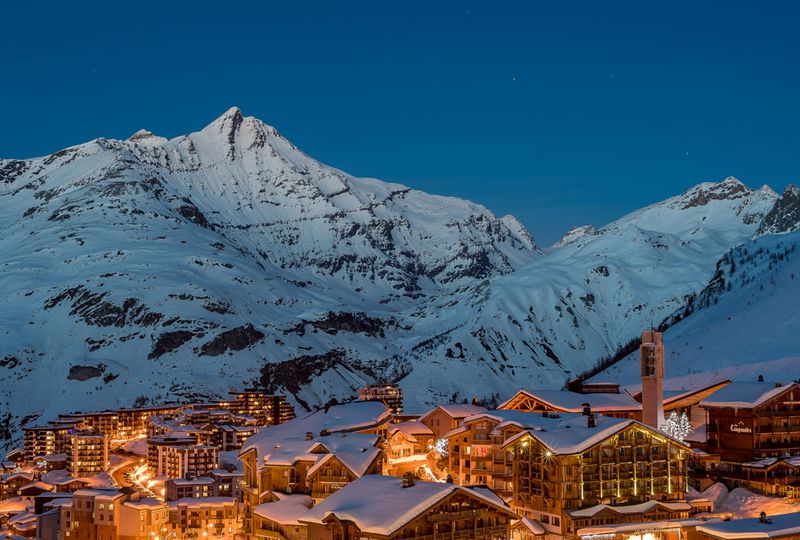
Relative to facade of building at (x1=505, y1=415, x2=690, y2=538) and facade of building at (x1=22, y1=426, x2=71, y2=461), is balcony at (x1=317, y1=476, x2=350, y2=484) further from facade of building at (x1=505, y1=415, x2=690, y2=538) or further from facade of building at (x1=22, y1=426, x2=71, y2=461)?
facade of building at (x1=22, y1=426, x2=71, y2=461)

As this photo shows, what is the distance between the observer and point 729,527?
55.7 m

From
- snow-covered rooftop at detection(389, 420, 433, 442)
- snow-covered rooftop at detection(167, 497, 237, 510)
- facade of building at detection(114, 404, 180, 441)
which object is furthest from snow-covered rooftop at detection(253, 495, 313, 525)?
facade of building at detection(114, 404, 180, 441)

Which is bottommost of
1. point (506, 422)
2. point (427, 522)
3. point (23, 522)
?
point (23, 522)

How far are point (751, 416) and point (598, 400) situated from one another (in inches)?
643

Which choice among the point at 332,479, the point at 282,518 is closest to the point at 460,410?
the point at 332,479

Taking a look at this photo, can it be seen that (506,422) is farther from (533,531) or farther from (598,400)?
(598,400)

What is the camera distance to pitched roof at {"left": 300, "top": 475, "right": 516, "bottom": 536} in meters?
50.6

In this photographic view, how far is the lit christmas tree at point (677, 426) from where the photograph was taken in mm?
84500

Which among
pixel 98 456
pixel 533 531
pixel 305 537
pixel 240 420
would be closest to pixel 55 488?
pixel 98 456

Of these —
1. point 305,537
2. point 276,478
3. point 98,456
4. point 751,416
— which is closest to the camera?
point 305,537

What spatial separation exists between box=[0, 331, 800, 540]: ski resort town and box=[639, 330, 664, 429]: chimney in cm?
13

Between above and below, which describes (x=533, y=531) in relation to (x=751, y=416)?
below

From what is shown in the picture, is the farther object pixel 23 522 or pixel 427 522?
pixel 23 522

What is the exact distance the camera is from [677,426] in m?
87.2
